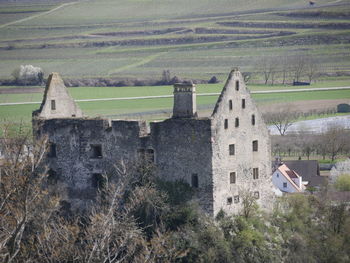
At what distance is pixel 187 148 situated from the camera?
54031 mm

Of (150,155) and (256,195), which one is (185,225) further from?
(256,195)

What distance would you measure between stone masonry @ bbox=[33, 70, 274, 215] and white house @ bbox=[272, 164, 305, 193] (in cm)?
2355

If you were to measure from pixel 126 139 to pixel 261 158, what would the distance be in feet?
21.8

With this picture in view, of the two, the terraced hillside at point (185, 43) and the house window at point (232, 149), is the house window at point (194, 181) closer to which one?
the house window at point (232, 149)

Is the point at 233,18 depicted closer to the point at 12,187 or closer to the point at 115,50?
the point at 115,50

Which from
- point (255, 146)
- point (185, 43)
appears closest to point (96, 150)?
point (255, 146)

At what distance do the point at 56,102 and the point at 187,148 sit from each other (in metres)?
9.39

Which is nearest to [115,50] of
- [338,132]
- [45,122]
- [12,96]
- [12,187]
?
[12,96]

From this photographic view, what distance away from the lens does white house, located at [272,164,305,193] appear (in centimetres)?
8108

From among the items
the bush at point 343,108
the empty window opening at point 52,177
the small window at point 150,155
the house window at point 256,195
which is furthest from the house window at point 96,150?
the bush at point 343,108

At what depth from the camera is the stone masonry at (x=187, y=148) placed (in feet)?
177

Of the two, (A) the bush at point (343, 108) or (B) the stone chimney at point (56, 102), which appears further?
(A) the bush at point (343, 108)

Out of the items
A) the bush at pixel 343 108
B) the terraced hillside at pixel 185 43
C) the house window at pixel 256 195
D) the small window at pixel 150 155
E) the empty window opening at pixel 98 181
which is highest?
the terraced hillside at pixel 185 43

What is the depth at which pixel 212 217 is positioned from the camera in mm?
53906
